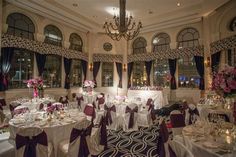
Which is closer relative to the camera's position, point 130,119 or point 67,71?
point 130,119

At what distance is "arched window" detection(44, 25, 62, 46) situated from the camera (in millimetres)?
8534

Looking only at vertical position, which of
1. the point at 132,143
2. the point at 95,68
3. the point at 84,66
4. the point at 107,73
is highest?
Answer: the point at 84,66

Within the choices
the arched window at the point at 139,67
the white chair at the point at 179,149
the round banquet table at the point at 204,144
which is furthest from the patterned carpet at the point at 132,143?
the arched window at the point at 139,67

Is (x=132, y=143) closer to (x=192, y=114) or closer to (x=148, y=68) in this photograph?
(x=192, y=114)

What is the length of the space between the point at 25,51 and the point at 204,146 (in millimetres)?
8007

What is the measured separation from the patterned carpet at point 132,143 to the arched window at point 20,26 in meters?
5.91

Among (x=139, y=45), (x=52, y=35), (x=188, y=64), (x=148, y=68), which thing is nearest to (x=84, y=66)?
(x=52, y=35)

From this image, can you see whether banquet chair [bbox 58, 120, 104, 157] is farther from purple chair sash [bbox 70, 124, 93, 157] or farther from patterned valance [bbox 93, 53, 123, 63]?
patterned valance [bbox 93, 53, 123, 63]

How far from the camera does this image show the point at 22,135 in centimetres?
258

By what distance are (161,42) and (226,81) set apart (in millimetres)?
8551

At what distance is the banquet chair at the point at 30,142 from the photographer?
8.46ft

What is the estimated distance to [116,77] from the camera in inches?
448

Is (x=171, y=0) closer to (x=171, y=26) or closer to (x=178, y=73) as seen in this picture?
(x=171, y=26)

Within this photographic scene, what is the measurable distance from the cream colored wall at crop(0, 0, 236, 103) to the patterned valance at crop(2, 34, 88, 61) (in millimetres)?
383
